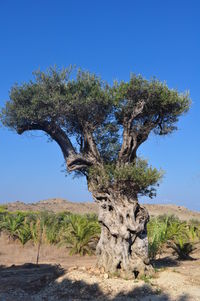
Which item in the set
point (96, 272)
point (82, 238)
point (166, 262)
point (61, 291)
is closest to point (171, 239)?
point (166, 262)

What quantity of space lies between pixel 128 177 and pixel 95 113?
2336 mm

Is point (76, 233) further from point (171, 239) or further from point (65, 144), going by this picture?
point (65, 144)

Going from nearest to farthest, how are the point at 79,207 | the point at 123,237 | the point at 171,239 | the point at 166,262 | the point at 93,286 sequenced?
the point at 93,286 → the point at 123,237 → the point at 166,262 → the point at 171,239 → the point at 79,207

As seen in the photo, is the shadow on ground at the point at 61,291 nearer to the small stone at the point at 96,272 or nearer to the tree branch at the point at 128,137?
the small stone at the point at 96,272

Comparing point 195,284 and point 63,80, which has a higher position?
point 63,80

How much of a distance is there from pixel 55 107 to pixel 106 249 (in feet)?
14.4

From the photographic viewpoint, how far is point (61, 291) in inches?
369

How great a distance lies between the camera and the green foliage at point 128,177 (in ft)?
33.3

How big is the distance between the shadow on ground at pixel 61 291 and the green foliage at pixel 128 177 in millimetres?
2682

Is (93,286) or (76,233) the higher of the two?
(76,233)

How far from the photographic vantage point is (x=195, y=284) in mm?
9602

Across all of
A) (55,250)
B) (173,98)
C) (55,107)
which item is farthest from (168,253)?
(55,107)

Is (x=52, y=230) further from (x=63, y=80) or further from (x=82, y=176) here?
(x=63, y=80)

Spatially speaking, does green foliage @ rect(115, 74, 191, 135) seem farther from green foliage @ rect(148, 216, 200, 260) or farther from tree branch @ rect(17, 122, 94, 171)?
green foliage @ rect(148, 216, 200, 260)
